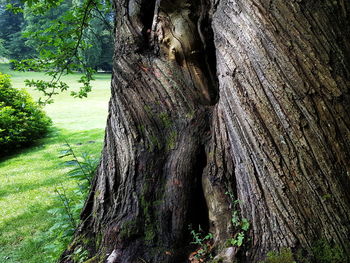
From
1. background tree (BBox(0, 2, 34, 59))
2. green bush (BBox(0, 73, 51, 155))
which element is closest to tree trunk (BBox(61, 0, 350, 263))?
green bush (BBox(0, 73, 51, 155))

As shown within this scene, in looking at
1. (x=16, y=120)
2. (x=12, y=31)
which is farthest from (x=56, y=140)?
(x=12, y=31)

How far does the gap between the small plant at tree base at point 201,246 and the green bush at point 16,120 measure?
9367 millimetres

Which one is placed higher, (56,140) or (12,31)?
(12,31)

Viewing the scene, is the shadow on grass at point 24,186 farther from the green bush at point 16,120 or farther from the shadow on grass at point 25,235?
the green bush at point 16,120

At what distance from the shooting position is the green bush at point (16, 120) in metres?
10.8

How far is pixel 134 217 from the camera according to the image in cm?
264

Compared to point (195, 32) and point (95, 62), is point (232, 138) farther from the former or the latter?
point (95, 62)

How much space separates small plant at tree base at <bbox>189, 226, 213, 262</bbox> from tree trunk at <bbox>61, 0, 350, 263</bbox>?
0.06 metres

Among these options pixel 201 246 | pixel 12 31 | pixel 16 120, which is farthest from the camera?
pixel 12 31

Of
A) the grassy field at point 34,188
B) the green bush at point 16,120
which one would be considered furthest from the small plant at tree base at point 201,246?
the green bush at point 16,120

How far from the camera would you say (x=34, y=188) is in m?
7.17

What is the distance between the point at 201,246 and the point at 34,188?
588 cm

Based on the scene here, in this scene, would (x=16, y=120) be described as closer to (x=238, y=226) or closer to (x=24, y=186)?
(x=24, y=186)

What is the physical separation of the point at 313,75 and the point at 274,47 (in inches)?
12.1
